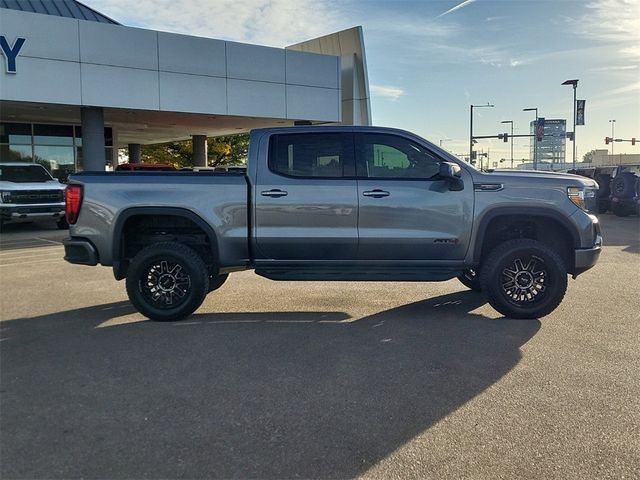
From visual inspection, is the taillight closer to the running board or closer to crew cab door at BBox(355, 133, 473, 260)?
the running board

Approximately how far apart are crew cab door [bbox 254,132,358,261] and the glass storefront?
72.6 feet

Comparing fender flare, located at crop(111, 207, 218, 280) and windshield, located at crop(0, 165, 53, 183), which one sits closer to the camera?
fender flare, located at crop(111, 207, 218, 280)

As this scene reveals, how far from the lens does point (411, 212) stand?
5863 mm

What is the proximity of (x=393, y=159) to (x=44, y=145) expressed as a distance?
24740mm

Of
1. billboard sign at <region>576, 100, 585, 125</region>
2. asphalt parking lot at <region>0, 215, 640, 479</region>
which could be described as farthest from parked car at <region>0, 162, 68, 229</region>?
billboard sign at <region>576, 100, 585, 125</region>

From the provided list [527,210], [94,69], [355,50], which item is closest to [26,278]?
[527,210]

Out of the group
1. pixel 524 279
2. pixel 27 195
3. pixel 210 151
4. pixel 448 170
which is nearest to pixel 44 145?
pixel 27 195

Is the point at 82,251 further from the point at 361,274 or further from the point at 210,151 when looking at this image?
the point at 210,151

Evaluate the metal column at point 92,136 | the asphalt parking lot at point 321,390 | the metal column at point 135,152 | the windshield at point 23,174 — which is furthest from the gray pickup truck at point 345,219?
the metal column at point 135,152

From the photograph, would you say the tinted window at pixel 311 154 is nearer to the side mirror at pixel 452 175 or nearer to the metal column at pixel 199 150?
the side mirror at pixel 452 175

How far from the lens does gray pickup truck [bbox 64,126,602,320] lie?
585 cm

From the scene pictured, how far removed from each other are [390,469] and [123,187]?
4.27 metres

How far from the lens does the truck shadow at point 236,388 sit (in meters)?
3.09

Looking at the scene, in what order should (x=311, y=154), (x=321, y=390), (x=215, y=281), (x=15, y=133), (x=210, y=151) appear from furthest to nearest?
1. (x=210, y=151)
2. (x=15, y=133)
3. (x=215, y=281)
4. (x=311, y=154)
5. (x=321, y=390)
